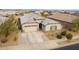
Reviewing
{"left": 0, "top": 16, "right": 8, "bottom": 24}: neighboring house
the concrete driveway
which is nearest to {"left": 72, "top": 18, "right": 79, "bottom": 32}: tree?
the concrete driveway

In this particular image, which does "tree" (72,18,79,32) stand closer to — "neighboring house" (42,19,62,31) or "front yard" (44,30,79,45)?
"front yard" (44,30,79,45)

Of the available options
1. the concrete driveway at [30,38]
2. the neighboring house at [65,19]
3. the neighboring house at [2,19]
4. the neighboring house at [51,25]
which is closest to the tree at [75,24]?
the neighboring house at [65,19]

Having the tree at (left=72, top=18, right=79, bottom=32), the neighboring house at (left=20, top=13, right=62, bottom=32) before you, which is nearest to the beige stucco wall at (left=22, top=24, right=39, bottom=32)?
the neighboring house at (left=20, top=13, right=62, bottom=32)

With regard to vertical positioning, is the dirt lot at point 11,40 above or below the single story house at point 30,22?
below

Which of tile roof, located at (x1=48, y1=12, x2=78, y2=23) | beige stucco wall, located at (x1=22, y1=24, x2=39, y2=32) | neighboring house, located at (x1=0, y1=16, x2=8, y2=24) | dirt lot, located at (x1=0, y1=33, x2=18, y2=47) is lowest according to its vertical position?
dirt lot, located at (x1=0, y1=33, x2=18, y2=47)

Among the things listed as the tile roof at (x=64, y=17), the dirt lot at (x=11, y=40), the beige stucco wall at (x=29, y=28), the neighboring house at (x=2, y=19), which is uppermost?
the tile roof at (x=64, y=17)

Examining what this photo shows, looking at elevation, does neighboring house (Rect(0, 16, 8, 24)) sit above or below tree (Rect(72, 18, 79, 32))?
above

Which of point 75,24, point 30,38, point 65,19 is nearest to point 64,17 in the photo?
point 65,19

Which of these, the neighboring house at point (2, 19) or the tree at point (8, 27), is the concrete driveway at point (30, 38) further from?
the neighboring house at point (2, 19)

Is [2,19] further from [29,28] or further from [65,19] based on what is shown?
[65,19]
